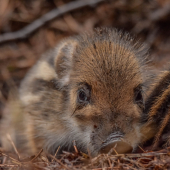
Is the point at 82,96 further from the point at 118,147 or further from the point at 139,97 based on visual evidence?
the point at 118,147

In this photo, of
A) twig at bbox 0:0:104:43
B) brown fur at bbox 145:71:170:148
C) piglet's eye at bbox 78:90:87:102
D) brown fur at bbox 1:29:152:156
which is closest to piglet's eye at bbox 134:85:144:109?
brown fur at bbox 1:29:152:156

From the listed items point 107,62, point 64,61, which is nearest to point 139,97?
point 107,62

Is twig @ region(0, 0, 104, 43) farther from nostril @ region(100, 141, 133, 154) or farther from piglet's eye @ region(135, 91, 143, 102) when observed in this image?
nostril @ region(100, 141, 133, 154)

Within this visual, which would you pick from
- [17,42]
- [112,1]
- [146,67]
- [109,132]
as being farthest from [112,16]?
[109,132]

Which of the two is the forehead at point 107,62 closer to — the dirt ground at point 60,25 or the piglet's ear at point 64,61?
the piglet's ear at point 64,61

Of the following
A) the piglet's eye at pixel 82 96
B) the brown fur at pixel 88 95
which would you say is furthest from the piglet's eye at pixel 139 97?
the piglet's eye at pixel 82 96

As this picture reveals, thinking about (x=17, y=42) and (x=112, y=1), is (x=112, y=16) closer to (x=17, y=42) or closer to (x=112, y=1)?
(x=112, y=1)
